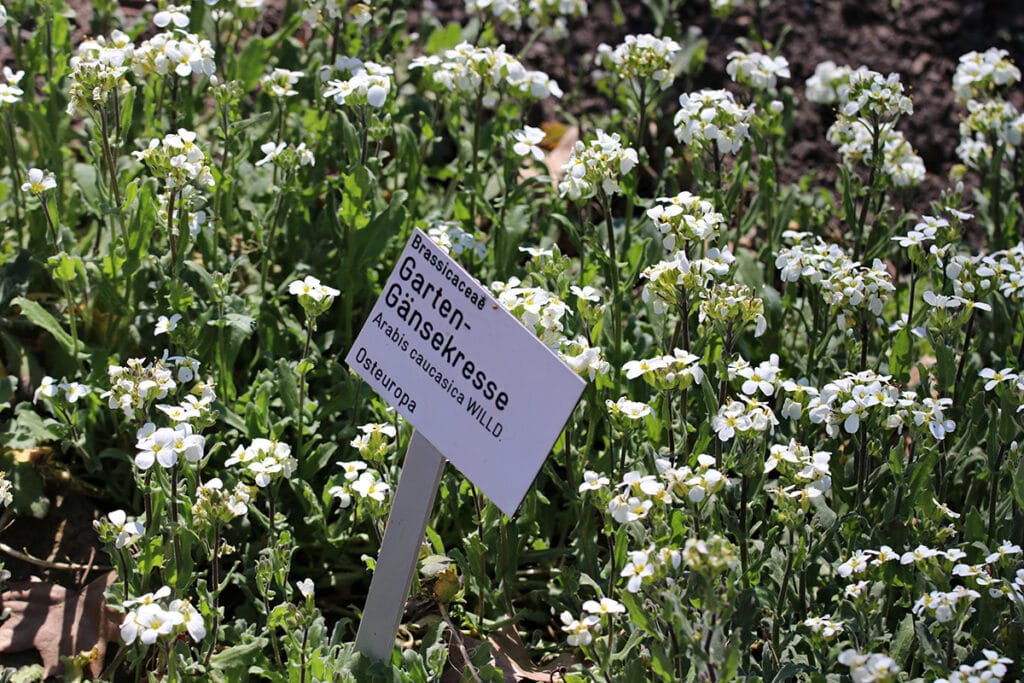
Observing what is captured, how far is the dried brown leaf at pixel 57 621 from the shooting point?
3.69m

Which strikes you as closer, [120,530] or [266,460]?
[120,530]

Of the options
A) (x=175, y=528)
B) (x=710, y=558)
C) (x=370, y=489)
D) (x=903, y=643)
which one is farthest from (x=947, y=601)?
(x=175, y=528)

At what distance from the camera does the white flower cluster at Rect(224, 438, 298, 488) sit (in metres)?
3.27

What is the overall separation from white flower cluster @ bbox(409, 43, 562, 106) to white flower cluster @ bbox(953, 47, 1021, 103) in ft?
6.02

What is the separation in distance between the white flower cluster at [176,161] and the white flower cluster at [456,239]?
777 mm

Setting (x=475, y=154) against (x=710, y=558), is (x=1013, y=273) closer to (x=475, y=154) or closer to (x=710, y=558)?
(x=710, y=558)

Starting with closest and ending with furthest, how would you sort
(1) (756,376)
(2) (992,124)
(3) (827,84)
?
1. (1) (756,376)
2. (2) (992,124)
3. (3) (827,84)

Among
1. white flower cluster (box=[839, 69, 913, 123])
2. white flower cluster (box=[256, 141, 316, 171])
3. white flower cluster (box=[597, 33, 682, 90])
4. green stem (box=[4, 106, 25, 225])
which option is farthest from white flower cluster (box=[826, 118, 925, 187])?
green stem (box=[4, 106, 25, 225])

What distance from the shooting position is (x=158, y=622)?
9.57 feet

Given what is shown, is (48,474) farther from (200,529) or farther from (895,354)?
(895,354)

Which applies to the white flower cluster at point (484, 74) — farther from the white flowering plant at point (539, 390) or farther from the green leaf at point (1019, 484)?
the green leaf at point (1019, 484)

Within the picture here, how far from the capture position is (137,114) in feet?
16.9

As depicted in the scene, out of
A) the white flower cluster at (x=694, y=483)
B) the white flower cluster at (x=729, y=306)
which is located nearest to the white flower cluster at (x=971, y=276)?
the white flower cluster at (x=729, y=306)

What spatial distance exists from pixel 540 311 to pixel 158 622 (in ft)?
4.21
